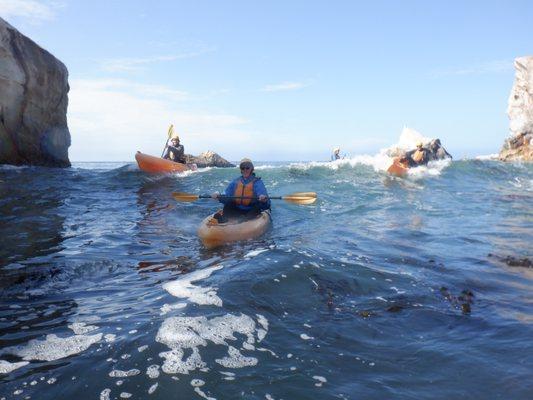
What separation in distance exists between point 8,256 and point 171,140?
47.0ft

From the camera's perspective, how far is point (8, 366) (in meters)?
3.29

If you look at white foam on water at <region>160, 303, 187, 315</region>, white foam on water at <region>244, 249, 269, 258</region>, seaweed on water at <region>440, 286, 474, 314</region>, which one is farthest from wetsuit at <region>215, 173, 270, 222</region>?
seaweed on water at <region>440, 286, 474, 314</region>

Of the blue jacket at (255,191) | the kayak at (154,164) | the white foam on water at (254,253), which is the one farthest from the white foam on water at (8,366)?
the kayak at (154,164)

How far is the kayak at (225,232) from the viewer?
8.20 m

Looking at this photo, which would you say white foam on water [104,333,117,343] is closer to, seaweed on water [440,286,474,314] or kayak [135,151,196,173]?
seaweed on water [440,286,474,314]

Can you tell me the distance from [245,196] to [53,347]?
634cm

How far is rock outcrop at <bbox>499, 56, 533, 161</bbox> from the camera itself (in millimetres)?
39250

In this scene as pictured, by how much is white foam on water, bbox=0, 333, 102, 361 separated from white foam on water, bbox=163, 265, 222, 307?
3.90ft

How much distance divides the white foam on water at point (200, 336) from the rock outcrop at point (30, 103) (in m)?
18.1

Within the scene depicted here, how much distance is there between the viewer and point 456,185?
801 inches

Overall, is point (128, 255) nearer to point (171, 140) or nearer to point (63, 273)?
point (63, 273)

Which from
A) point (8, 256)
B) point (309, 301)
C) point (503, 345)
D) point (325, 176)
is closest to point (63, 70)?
point (325, 176)

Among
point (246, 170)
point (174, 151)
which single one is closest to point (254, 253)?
point (246, 170)

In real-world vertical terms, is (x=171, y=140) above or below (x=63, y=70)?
below
